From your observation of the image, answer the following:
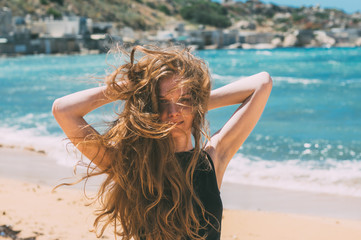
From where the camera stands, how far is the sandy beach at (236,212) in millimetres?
4098

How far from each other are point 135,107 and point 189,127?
0.20 metres

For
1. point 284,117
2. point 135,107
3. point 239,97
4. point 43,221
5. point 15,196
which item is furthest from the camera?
point 284,117

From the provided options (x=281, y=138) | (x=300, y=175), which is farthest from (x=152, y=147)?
(x=281, y=138)

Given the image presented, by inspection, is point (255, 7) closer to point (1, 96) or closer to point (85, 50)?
point (85, 50)

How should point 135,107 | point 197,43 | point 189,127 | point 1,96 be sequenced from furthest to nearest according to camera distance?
point 197,43 < point 1,96 < point 189,127 < point 135,107

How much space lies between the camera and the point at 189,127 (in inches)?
53.2

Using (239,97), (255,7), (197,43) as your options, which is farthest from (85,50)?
(255,7)

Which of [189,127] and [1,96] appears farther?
[1,96]

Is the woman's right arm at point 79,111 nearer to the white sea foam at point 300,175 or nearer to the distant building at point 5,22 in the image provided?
the white sea foam at point 300,175

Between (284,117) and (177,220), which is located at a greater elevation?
(177,220)

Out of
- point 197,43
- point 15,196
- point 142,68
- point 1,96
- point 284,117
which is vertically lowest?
point 197,43

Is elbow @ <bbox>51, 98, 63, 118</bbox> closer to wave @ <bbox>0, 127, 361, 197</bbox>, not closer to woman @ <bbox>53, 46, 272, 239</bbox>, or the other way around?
woman @ <bbox>53, 46, 272, 239</bbox>

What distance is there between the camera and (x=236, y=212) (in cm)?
495

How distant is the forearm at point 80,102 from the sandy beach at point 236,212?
263 centimetres
